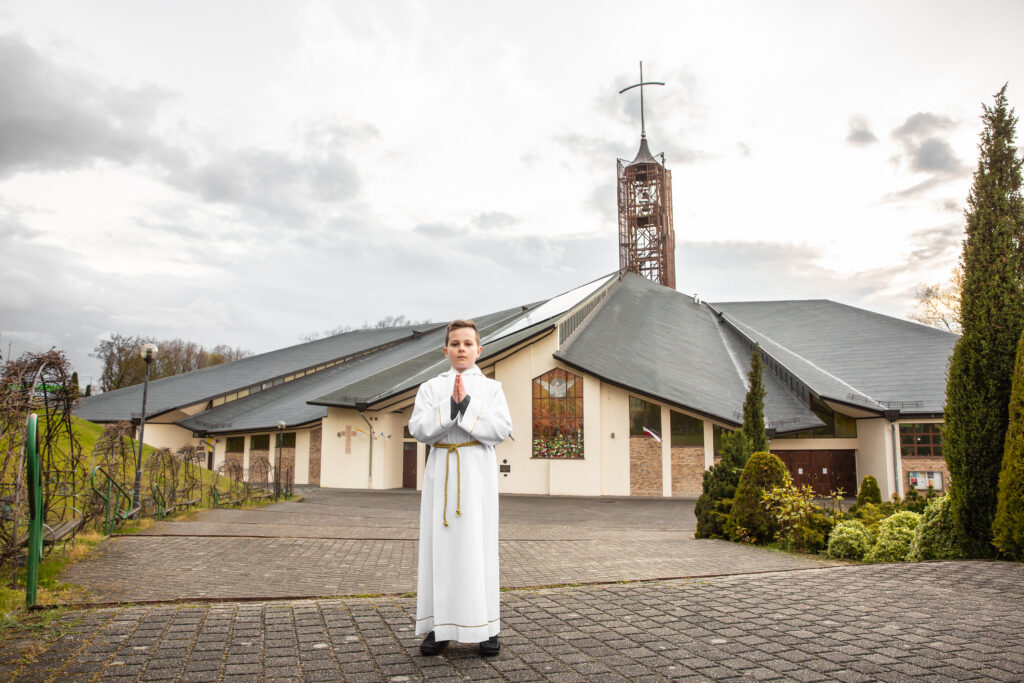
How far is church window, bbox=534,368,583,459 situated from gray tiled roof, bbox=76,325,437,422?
21202mm

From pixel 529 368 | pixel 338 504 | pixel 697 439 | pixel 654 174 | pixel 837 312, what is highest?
pixel 654 174

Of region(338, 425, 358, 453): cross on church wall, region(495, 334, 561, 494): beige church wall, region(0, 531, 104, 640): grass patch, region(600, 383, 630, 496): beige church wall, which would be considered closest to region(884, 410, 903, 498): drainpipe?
region(600, 383, 630, 496): beige church wall

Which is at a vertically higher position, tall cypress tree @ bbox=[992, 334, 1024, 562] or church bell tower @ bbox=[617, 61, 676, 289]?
church bell tower @ bbox=[617, 61, 676, 289]

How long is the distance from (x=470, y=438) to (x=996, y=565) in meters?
6.14

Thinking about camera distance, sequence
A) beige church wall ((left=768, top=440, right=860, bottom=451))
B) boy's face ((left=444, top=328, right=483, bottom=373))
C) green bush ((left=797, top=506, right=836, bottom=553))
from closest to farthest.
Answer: boy's face ((left=444, top=328, right=483, bottom=373)) < green bush ((left=797, top=506, right=836, bottom=553)) < beige church wall ((left=768, top=440, right=860, bottom=451))

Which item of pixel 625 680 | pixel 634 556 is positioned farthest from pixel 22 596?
pixel 634 556

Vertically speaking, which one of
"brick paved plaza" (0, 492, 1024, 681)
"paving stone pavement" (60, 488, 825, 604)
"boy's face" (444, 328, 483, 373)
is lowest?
"paving stone pavement" (60, 488, 825, 604)

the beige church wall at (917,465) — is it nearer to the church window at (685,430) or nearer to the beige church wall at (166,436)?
the church window at (685,430)

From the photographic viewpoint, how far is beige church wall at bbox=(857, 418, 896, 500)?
2466 centimetres

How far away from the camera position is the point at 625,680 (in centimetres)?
354

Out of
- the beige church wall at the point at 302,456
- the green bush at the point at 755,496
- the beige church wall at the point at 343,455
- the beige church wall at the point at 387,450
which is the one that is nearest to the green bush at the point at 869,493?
the green bush at the point at 755,496

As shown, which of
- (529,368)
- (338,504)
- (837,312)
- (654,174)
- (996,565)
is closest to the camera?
(996,565)

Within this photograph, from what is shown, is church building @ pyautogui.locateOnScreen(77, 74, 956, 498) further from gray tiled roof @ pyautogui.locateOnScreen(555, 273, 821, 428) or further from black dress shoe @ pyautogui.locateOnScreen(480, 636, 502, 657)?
black dress shoe @ pyautogui.locateOnScreen(480, 636, 502, 657)

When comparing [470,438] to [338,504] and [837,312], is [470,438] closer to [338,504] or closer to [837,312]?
[338,504]
